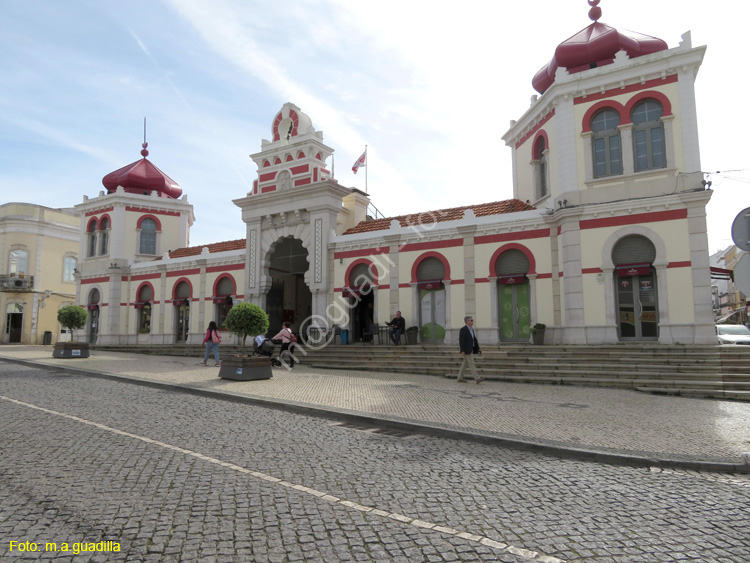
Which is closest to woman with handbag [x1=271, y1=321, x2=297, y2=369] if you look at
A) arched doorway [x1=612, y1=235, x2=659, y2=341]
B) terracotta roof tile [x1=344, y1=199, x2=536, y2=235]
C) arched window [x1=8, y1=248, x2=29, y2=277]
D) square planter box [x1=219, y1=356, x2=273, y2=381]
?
square planter box [x1=219, y1=356, x2=273, y2=381]

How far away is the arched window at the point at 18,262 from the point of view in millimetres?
35875

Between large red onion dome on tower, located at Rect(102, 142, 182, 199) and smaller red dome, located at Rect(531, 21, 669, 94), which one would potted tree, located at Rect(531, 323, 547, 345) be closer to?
smaller red dome, located at Rect(531, 21, 669, 94)

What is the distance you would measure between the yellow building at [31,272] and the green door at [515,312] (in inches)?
1273

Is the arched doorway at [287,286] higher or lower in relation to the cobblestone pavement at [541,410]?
higher

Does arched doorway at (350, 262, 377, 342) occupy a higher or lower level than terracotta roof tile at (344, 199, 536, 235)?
lower

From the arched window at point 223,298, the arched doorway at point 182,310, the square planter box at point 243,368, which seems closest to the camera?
the square planter box at point 243,368

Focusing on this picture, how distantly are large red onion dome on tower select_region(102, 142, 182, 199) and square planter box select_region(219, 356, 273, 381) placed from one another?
71.4ft

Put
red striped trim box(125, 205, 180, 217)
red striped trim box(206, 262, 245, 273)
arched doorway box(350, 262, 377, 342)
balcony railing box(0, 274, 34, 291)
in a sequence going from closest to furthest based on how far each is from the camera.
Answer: arched doorway box(350, 262, 377, 342), red striped trim box(206, 262, 245, 273), red striped trim box(125, 205, 180, 217), balcony railing box(0, 274, 34, 291)

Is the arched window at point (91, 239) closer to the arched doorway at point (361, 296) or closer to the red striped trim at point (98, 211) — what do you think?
the red striped trim at point (98, 211)

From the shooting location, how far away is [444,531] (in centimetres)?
380

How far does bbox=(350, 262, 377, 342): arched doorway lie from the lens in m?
21.5

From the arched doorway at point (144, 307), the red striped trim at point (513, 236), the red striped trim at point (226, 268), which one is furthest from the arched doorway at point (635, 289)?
the arched doorway at point (144, 307)

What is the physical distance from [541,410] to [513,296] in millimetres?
9926

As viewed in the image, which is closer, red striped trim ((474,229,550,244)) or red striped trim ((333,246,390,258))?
red striped trim ((474,229,550,244))
